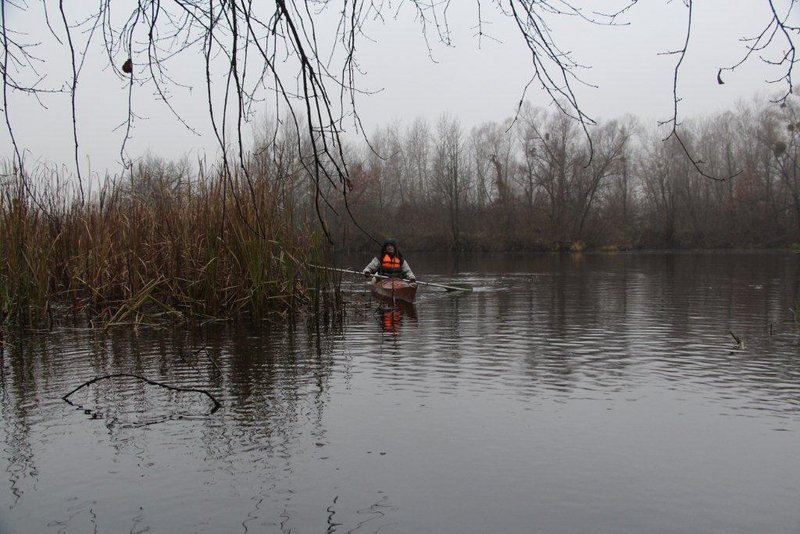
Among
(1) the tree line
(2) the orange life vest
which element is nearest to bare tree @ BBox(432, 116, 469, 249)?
(1) the tree line

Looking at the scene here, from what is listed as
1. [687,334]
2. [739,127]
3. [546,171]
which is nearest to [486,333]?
[687,334]

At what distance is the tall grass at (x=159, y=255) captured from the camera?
39.8 ft

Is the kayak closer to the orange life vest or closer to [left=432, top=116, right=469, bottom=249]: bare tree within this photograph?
the orange life vest

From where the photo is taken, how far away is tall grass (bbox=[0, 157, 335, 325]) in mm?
12125

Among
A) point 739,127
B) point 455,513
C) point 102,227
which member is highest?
point 739,127

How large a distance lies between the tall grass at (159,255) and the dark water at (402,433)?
0.82 metres

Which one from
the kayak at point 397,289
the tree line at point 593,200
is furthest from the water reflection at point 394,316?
the tree line at point 593,200

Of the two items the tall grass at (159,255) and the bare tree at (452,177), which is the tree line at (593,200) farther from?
the tall grass at (159,255)

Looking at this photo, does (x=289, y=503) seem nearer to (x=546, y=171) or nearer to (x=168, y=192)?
(x=168, y=192)

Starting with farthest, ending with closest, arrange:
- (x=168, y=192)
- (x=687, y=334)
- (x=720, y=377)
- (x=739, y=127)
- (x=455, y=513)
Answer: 1. (x=739, y=127)
2. (x=168, y=192)
3. (x=687, y=334)
4. (x=720, y=377)
5. (x=455, y=513)

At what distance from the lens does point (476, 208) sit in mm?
56688

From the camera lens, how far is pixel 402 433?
253 inches

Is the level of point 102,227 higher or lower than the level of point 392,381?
higher

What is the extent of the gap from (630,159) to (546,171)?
8010 mm
